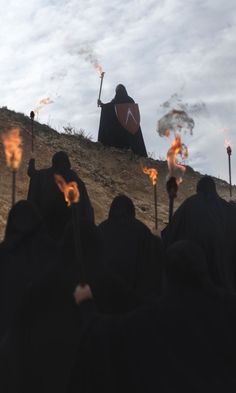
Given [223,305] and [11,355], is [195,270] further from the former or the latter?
[11,355]

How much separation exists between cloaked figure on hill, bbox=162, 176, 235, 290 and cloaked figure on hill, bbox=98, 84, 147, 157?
19.3 meters

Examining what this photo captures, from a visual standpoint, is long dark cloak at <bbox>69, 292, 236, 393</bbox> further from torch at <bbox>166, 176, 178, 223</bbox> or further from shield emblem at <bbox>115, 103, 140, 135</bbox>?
shield emblem at <bbox>115, 103, 140, 135</bbox>

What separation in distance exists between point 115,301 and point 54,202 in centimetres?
388

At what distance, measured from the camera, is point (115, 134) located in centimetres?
2784

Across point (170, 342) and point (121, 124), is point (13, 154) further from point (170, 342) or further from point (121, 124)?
point (121, 124)

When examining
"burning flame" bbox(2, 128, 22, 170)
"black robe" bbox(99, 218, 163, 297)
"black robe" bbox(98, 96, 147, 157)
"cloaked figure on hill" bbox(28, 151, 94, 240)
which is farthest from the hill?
"burning flame" bbox(2, 128, 22, 170)

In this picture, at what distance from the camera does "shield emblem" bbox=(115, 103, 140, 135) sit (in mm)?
27000

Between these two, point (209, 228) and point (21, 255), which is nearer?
point (21, 255)

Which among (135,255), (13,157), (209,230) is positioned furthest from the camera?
(209,230)

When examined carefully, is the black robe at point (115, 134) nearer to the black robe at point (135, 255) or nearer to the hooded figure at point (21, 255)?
the black robe at point (135, 255)

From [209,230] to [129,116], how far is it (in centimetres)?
2040

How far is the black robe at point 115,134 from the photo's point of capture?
27.1 metres

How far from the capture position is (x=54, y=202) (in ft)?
27.1

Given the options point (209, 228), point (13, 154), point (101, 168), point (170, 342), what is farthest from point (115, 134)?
point (170, 342)
